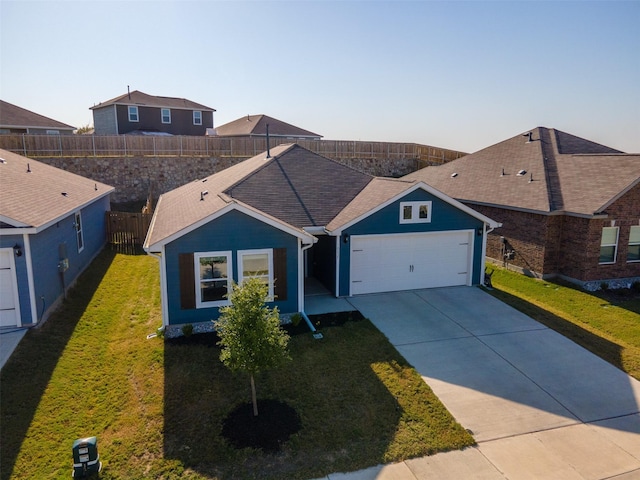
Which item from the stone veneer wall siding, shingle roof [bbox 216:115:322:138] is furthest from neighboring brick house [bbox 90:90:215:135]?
the stone veneer wall siding

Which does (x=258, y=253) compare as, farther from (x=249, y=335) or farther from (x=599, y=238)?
(x=599, y=238)

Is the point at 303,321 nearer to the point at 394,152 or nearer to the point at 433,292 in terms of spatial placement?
the point at 433,292

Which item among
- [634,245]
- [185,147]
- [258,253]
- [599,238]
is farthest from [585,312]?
[185,147]

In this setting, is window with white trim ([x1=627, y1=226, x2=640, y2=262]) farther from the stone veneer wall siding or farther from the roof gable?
the stone veneer wall siding

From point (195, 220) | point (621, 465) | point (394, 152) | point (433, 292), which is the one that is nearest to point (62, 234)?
point (195, 220)

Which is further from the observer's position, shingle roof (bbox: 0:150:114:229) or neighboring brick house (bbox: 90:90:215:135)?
neighboring brick house (bbox: 90:90:215:135)

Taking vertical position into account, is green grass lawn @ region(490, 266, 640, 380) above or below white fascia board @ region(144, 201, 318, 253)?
below

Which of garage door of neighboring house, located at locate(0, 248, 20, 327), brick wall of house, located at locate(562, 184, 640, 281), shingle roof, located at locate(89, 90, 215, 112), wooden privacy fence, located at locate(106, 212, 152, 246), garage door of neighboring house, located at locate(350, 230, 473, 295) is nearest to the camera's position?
garage door of neighboring house, located at locate(0, 248, 20, 327)
